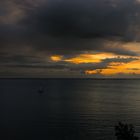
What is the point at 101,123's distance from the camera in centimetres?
7762

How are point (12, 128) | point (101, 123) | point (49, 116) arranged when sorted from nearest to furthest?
point (12, 128) → point (101, 123) → point (49, 116)

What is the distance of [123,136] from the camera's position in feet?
72.9

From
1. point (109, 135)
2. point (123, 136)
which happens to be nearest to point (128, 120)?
point (109, 135)

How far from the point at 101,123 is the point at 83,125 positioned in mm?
5079

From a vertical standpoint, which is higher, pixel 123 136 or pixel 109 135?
pixel 123 136

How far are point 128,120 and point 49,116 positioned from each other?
2428 cm

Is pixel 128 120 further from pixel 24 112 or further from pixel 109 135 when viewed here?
pixel 24 112

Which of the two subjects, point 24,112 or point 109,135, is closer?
point 109,135

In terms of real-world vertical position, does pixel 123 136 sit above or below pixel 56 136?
above

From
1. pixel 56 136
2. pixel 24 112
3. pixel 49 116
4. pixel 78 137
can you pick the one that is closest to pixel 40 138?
pixel 56 136

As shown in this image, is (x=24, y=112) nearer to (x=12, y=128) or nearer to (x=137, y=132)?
(x=12, y=128)

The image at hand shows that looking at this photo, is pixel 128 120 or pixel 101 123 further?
pixel 128 120

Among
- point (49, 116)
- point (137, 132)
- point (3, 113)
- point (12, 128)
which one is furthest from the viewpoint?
point (3, 113)

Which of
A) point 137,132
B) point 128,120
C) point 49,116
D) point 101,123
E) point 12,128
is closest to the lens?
point 137,132
